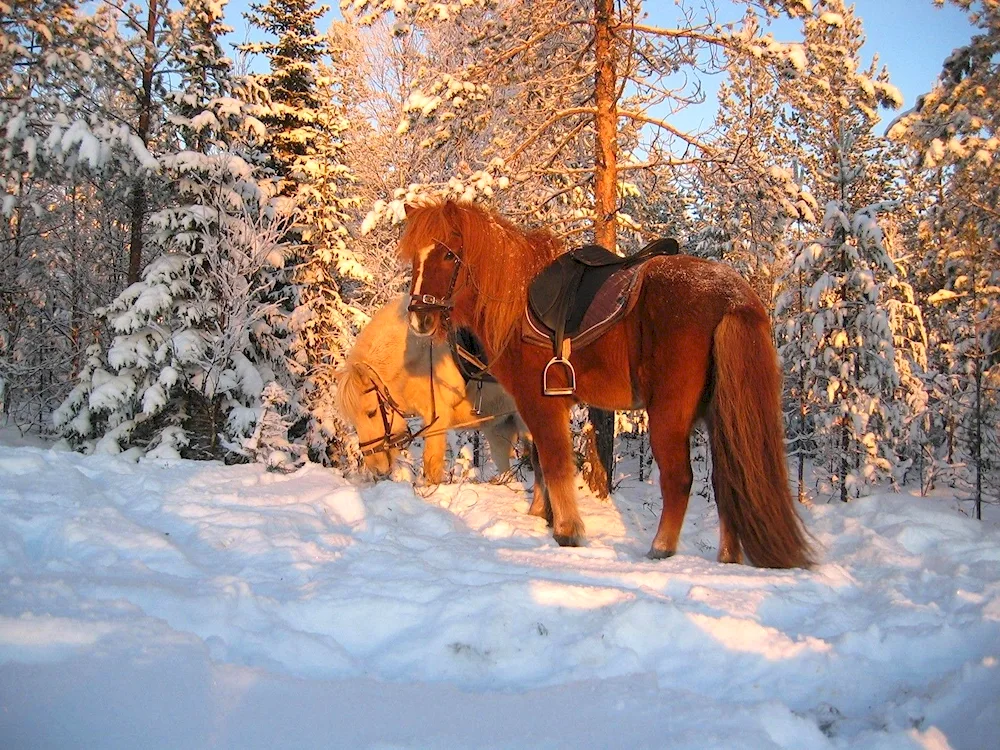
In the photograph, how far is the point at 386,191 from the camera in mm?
15242

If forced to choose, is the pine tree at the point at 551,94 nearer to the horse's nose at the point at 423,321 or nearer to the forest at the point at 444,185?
the forest at the point at 444,185

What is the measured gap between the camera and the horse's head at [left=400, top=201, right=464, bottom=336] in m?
4.85

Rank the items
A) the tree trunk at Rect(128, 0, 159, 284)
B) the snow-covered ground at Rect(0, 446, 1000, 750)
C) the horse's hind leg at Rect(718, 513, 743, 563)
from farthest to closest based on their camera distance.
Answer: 1. the tree trunk at Rect(128, 0, 159, 284)
2. the horse's hind leg at Rect(718, 513, 743, 563)
3. the snow-covered ground at Rect(0, 446, 1000, 750)

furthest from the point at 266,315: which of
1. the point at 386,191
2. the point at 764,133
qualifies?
the point at 764,133

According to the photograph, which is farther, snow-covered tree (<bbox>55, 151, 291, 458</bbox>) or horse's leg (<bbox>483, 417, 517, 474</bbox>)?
snow-covered tree (<bbox>55, 151, 291, 458</bbox>)

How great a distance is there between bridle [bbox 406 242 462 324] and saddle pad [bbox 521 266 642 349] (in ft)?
2.07

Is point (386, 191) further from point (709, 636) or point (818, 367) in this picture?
point (709, 636)

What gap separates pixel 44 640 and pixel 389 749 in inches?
48.8

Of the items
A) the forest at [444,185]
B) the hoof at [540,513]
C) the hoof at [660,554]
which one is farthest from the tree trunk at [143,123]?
the hoof at [660,554]

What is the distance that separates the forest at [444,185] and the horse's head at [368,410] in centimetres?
58

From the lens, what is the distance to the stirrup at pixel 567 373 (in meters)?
4.76

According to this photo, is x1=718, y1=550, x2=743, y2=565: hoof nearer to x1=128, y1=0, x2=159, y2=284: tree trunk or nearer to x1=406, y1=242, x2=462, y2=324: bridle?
x1=406, y1=242, x2=462, y2=324: bridle

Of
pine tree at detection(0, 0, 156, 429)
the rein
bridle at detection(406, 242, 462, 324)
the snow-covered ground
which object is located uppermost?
pine tree at detection(0, 0, 156, 429)

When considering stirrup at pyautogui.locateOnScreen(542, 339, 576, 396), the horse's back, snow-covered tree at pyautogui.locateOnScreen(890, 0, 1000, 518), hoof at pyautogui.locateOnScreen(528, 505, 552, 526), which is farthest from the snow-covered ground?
snow-covered tree at pyautogui.locateOnScreen(890, 0, 1000, 518)
